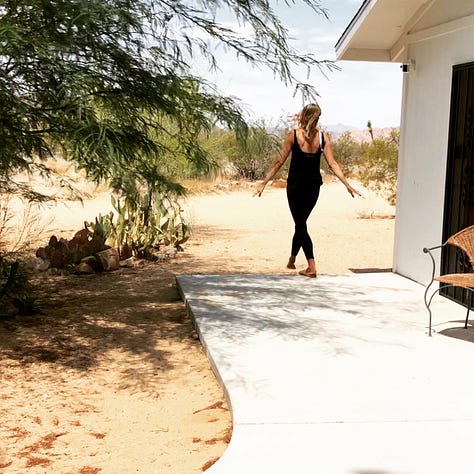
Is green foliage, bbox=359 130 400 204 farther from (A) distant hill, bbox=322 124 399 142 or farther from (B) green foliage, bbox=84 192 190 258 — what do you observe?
(B) green foliage, bbox=84 192 190 258

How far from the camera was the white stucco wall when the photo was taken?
7.49 meters

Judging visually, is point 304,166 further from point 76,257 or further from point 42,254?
point 42,254

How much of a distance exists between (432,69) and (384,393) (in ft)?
14.8

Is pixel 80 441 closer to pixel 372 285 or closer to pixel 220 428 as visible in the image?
pixel 220 428

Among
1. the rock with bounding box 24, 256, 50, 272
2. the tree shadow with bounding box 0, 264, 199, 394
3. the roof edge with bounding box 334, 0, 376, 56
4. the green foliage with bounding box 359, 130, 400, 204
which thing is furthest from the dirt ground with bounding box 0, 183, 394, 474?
the green foliage with bounding box 359, 130, 400, 204

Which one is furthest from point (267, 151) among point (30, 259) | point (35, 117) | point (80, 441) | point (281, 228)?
point (281, 228)

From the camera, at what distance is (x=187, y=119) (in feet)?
20.5

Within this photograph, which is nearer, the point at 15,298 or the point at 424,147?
the point at 15,298

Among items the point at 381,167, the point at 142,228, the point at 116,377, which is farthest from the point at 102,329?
the point at 381,167

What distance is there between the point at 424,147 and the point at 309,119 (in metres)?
1.40

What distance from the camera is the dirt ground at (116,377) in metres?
4.04

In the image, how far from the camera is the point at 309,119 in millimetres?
7664

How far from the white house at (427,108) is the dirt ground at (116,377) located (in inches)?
79.8

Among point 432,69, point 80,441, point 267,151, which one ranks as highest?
point 432,69
